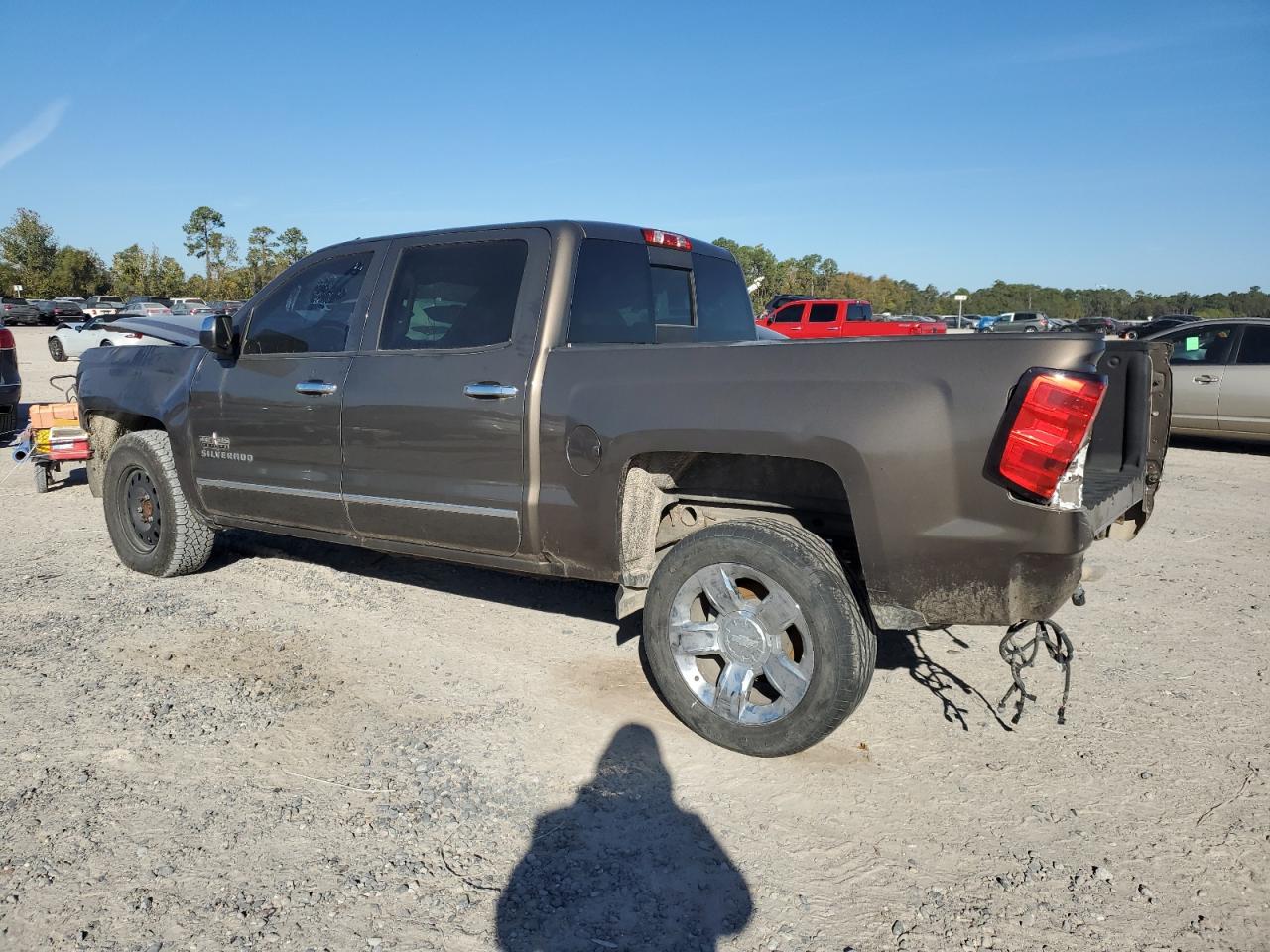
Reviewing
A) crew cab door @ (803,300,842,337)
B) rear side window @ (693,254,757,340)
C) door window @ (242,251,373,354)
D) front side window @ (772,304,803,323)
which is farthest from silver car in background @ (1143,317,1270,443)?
front side window @ (772,304,803,323)

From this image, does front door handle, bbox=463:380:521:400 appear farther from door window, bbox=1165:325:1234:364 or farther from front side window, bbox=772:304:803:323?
front side window, bbox=772:304:803:323

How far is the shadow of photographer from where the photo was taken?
248cm

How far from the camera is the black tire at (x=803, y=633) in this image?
3.19m

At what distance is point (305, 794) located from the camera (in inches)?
124

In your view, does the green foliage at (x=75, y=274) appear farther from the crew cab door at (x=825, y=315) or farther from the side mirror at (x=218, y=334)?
the side mirror at (x=218, y=334)

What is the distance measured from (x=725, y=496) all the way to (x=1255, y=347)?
31.0 ft

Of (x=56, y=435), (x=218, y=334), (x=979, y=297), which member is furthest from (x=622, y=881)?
(x=979, y=297)

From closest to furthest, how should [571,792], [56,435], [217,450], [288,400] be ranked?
[571,792] < [288,400] < [217,450] < [56,435]

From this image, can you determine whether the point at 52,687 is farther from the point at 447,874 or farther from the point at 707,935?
the point at 707,935

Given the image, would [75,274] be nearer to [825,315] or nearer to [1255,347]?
[825,315]

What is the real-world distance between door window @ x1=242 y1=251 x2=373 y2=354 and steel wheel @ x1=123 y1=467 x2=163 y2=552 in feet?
4.28

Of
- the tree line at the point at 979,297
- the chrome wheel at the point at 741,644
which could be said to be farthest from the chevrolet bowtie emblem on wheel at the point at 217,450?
the tree line at the point at 979,297

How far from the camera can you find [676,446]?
3457mm

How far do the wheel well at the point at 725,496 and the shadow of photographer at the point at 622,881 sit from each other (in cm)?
93
